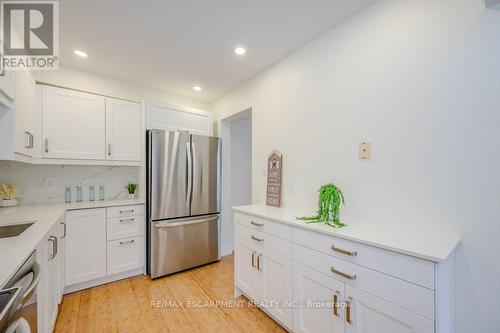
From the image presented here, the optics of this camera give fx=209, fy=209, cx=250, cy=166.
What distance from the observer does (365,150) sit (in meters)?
1.54

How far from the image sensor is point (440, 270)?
90 cm

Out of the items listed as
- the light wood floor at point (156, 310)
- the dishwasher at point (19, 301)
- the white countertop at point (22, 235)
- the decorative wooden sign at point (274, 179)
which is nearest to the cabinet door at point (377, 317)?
the light wood floor at point (156, 310)

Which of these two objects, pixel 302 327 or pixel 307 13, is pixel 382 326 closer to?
pixel 302 327

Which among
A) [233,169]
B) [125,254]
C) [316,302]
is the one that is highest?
[233,169]

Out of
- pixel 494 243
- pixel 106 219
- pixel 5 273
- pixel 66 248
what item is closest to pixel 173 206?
pixel 106 219

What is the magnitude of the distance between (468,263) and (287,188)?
4.44 ft

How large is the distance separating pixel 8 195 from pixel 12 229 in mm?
879

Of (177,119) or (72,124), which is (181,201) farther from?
(72,124)

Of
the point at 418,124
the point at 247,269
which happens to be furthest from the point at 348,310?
the point at 418,124

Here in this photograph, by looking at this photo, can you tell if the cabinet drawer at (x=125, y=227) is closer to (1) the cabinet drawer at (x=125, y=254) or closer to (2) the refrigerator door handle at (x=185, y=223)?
(1) the cabinet drawer at (x=125, y=254)

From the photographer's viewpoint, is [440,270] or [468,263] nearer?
[440,270]

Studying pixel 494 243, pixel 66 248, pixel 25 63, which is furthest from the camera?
pixel 66 248

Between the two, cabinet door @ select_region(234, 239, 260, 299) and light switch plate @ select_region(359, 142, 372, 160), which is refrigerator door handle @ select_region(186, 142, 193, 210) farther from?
light switch plate @ select_region(359, 142, 372, 160)

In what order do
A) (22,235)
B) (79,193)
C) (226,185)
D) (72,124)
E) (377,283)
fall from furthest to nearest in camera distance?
(226,185) < (79,193) < (72,124) < (22,235) < (377,283)
